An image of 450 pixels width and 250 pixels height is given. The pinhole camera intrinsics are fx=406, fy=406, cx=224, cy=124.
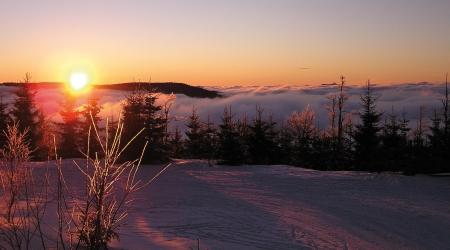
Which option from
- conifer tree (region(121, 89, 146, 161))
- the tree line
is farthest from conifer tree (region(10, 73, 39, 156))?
conifer tree (region(121, 89, 146, 161))

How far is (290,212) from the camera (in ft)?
40.6

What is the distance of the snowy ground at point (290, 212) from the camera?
916cm

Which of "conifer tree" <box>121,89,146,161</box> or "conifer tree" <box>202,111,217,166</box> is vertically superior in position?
"conifer tree" <box>121,89,146,161</box>

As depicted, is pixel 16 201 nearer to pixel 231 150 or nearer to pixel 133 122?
pixel 133 122

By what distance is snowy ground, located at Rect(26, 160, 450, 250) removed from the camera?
916cm

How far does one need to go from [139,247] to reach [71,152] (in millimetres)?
26683

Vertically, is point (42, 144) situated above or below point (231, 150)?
below

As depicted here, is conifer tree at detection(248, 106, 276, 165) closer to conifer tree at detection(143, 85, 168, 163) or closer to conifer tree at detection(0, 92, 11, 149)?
conifer tree at detection(143, 85, 168, 163)

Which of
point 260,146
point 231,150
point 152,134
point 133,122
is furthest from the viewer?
point 260,146

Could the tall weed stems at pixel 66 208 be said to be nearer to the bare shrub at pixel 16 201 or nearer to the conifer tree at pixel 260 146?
the bare shrub at pixel 16 201

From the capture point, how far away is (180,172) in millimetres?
21844

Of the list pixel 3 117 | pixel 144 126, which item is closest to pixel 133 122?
pixel 144 126

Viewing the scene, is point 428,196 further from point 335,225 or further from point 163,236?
point 163,236

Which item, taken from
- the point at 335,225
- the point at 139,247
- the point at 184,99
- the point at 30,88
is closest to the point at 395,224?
the point at 335,225
